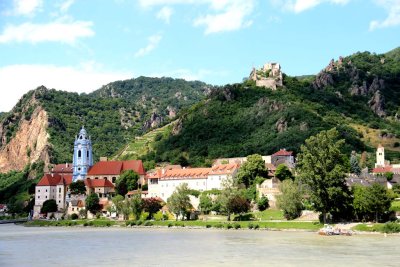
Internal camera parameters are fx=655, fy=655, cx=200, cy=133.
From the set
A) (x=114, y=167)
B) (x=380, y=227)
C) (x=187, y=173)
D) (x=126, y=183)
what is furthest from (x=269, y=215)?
(x=114, y=167)

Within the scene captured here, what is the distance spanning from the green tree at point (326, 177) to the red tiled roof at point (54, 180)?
64589 millimetres

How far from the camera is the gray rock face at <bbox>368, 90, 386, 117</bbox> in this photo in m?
183

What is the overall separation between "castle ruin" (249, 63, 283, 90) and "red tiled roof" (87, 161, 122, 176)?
2424 inches

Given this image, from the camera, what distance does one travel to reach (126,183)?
116m

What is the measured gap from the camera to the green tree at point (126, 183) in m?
116

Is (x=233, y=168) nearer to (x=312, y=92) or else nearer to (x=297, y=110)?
(x=297, y=110)

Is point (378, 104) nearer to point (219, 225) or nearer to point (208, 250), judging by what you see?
point (219, 225)

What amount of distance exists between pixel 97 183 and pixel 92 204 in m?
9.93

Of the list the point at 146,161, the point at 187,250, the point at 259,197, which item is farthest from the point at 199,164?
the point at 187,250

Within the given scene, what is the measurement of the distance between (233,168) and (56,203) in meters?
38.6

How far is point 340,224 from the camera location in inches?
2827

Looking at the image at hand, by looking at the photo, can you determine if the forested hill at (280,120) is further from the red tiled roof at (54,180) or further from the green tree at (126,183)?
the red tiled roof at (54,180)

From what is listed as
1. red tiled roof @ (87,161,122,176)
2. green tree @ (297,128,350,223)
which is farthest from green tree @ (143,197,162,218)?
green tree @ (297,128,350,223)

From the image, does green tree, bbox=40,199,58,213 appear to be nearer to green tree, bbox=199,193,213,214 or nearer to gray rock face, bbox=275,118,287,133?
green tree, bbox=199,193,213,214
